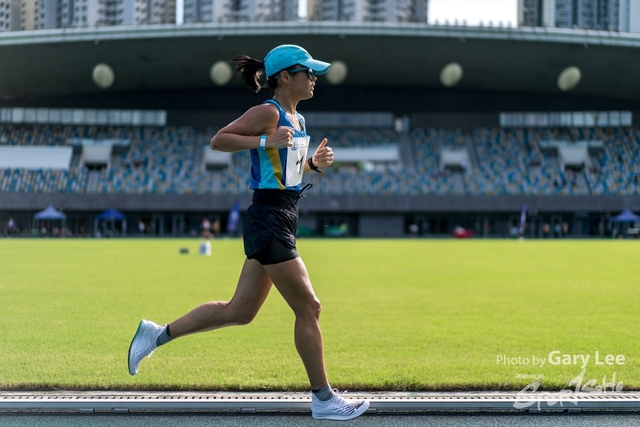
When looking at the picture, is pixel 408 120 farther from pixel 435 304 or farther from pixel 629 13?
pixel 435 304

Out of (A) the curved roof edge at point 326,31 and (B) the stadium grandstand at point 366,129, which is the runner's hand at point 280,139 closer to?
(A) the curved roof edge at point 326,31

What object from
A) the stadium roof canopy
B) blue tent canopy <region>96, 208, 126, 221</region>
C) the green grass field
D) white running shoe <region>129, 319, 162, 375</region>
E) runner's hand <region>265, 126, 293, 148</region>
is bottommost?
the green grass field

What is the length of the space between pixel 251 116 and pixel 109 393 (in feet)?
7.61

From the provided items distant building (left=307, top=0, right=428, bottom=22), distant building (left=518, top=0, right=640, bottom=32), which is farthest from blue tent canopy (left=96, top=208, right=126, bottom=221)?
distant building (left=307, top=0, right=428, bottom=22)

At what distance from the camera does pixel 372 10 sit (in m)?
135

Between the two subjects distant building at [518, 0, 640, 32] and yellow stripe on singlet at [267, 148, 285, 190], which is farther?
distant building at [518, 0, 640, 32]

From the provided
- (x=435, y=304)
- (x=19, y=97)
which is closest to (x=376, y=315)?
(x=435, y=304)

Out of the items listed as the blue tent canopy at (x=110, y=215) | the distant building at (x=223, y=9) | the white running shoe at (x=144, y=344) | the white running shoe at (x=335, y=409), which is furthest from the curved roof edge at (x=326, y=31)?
the distant building at (x=223, y=9)

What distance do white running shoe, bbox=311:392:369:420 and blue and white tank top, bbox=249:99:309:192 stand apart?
Answer: 1.47 m

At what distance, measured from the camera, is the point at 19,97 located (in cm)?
6062

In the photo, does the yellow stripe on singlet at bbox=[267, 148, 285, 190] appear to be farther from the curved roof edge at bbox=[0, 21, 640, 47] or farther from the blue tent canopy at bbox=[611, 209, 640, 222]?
the blue tent canopy at bbox=[611, 209, 640, 222]

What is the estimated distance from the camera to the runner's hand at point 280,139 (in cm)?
457

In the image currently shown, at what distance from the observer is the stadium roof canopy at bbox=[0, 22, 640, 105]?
48.9 m

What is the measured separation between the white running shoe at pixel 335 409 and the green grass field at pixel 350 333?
34.7 inches
